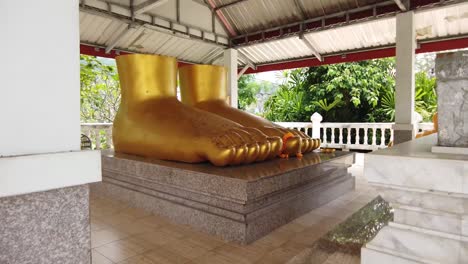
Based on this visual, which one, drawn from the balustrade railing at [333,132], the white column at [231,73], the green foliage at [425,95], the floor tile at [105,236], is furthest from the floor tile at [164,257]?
the green foliage at [425,95]

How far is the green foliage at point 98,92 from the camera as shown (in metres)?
6.92

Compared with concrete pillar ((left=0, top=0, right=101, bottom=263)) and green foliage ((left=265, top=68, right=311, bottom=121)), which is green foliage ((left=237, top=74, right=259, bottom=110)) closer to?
green foliage ((left=265, top=68, right=311, bottom=121))

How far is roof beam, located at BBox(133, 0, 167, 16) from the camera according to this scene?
15.2ft

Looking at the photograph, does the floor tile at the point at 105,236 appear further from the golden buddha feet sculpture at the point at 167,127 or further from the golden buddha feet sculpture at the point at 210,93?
the golden buddha feet sculpture at the point at 210,93

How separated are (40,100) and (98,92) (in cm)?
697

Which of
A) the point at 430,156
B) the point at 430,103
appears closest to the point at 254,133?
the point at 430,156

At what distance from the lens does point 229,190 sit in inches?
61.2

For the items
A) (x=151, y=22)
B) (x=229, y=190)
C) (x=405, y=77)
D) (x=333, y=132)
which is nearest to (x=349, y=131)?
(x=333, y=132)

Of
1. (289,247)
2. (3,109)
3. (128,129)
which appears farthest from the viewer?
(128,129)

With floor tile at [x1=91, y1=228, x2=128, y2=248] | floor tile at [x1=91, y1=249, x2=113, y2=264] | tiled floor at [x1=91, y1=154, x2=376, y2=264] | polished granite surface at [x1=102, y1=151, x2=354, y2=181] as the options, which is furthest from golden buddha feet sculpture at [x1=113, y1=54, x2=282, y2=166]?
floor tile at [x1=91, y1=249, x2=113, y2=264]

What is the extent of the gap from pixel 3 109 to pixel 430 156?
108cm

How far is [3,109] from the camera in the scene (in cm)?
73

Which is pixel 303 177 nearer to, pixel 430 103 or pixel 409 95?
pixel 409 95

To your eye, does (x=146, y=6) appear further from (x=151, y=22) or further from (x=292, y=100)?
(x=292, y=100)
